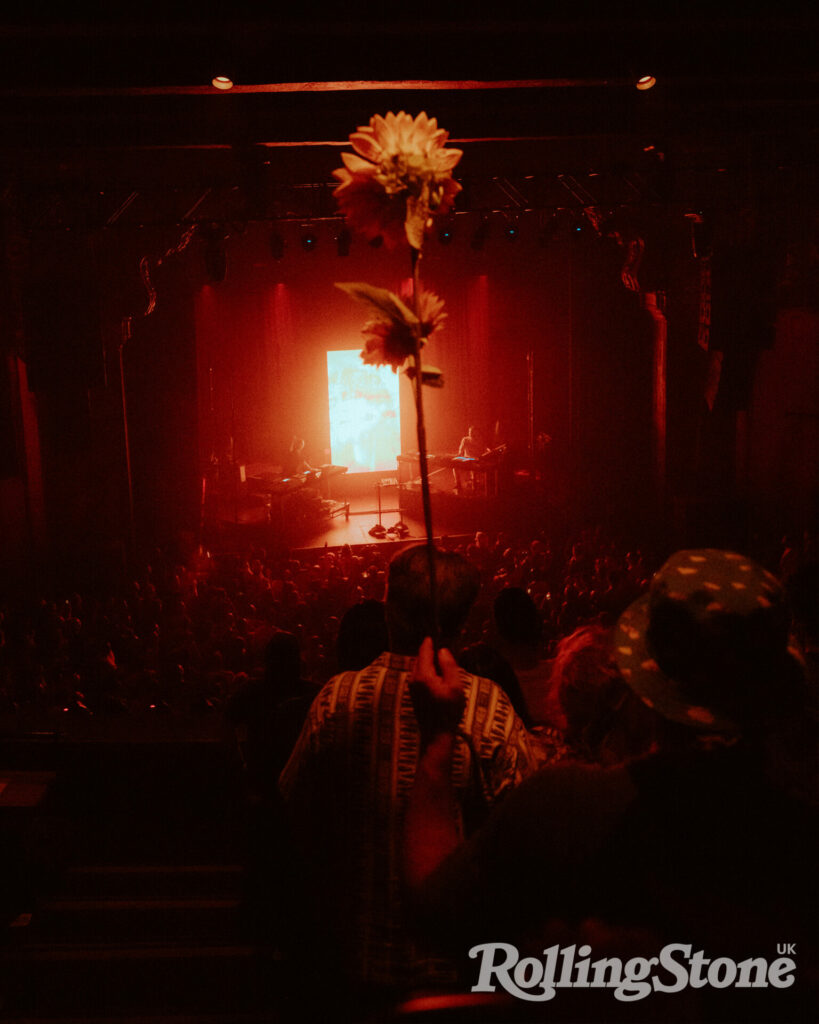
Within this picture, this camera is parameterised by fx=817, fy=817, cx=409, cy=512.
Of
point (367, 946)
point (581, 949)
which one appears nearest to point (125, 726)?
point (367, 946)

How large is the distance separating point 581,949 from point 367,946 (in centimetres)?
56

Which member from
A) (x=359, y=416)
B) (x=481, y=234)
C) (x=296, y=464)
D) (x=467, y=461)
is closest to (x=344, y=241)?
(x=481, y=234)

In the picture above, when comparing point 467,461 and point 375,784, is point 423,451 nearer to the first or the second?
point 375,784

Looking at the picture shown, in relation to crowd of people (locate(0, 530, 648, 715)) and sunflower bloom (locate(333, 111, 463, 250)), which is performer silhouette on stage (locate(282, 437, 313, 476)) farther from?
sunflower bloom (locate(333, 111, 463, 250))

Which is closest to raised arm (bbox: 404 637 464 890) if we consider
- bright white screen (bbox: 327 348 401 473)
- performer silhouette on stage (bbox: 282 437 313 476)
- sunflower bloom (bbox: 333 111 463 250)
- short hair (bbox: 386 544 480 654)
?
short hair (bbox: 386 544 480 654)

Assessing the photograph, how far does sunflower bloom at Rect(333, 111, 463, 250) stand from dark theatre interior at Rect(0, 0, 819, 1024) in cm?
13

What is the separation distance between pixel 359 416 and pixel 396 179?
1537 cm

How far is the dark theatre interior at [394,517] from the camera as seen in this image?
1216 millimetres

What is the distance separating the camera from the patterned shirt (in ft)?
5.18

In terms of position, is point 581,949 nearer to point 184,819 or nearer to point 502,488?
point 184,819

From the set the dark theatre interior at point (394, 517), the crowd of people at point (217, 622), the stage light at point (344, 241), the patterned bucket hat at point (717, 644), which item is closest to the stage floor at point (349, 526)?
the dark theatre interior at point (394, 517)

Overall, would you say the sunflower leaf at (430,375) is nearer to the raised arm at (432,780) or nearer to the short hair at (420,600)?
the short hair at (420,600)

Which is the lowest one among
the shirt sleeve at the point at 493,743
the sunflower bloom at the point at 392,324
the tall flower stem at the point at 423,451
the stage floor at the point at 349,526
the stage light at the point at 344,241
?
the stage floor at the point at 349,526

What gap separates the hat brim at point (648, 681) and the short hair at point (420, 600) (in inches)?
15.6
